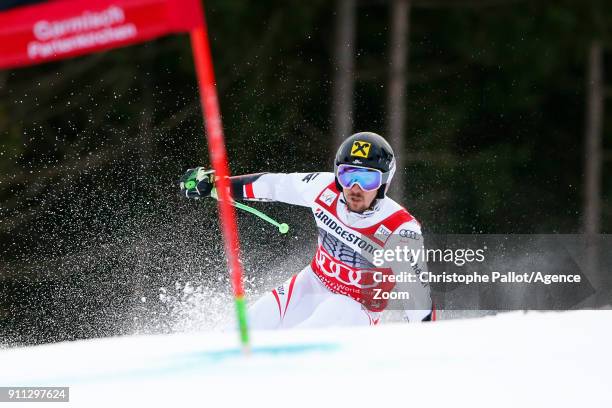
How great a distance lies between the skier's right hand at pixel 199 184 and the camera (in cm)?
523

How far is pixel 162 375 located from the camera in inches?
146

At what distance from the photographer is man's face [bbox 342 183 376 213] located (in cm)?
512

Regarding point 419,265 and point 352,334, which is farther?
point 419,265

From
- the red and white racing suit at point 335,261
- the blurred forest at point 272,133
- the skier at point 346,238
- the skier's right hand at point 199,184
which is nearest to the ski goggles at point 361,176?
the skier at point 346,238

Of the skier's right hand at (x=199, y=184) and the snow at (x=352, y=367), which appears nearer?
the snow at (x=352, y=367)

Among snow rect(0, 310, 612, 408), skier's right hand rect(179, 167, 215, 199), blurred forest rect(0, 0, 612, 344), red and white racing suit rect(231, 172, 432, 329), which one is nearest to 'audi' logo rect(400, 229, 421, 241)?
red and white racing suit rect(231, 172, 432, 329)

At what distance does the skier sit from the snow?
1.83 feet

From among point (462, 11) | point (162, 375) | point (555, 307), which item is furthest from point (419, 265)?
point (462, 11)

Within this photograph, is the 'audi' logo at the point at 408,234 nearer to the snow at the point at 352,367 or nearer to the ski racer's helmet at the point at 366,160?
the ski racer's helmet at the point at 366,160

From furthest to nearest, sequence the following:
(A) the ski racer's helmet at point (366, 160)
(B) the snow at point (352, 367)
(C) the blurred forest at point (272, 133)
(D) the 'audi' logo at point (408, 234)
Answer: (C) the blurred forest at point (272, 133)
(D) the 'audi' logo at point (408, 234)
(A) the ski racer's helmet at point (366, 160)
(B) the snow at point (352, 367)

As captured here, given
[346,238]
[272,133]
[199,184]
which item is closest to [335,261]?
[346,238]

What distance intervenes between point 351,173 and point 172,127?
20.1ft

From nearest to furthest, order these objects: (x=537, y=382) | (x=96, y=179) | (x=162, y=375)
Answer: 1. (x=537, y=382)
2. (x=162, y=375)
3. (x=96, y=179)

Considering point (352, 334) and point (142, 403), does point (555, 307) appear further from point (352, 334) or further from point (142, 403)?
point (142, 403)
